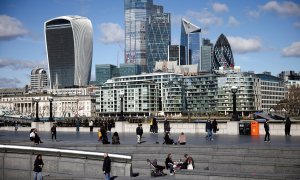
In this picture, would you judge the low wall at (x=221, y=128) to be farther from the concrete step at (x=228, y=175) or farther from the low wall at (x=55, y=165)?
the concrete step at (x=228, y=175)

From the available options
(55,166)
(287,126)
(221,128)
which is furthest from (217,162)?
(221,128)

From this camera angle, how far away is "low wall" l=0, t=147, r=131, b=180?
72.2ft

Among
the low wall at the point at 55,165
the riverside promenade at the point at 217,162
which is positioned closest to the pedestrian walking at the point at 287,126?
the riverside promenade at the point at 217,162

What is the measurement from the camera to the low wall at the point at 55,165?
22.0 metres

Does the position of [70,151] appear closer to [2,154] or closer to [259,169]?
[2,154]

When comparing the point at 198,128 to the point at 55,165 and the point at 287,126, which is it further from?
the point at 55,165

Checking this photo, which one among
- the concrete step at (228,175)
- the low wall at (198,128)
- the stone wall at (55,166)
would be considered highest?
the low wall at (198,128)

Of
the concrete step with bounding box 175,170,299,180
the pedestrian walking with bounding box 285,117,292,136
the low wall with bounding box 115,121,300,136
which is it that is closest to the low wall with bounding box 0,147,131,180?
the concrete step with bounding box 175,170,299,180

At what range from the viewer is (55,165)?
24484 millimetres

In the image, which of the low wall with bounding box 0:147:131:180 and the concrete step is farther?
the low wall with bounding box 0:147:131:180

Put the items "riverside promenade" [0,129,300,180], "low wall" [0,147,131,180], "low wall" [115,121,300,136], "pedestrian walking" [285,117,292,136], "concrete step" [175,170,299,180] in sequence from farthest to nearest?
"low wall" [115,121,300,136] < "pedestrian walking" [285,117,292,136] < "low wall" [0,147,131,180] < "riverside promenade" [0,129,300,180] < "concrete step" [175,170,299,180]

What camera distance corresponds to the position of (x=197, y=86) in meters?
199

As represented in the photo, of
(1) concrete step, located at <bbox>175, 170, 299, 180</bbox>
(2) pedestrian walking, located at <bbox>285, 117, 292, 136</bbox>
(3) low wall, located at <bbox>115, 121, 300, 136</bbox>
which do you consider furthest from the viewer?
(3) low wall, located at <bbox>115, 121, 300, 136</bbox>

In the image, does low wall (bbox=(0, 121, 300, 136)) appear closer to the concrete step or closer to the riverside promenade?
the riverside promenade
